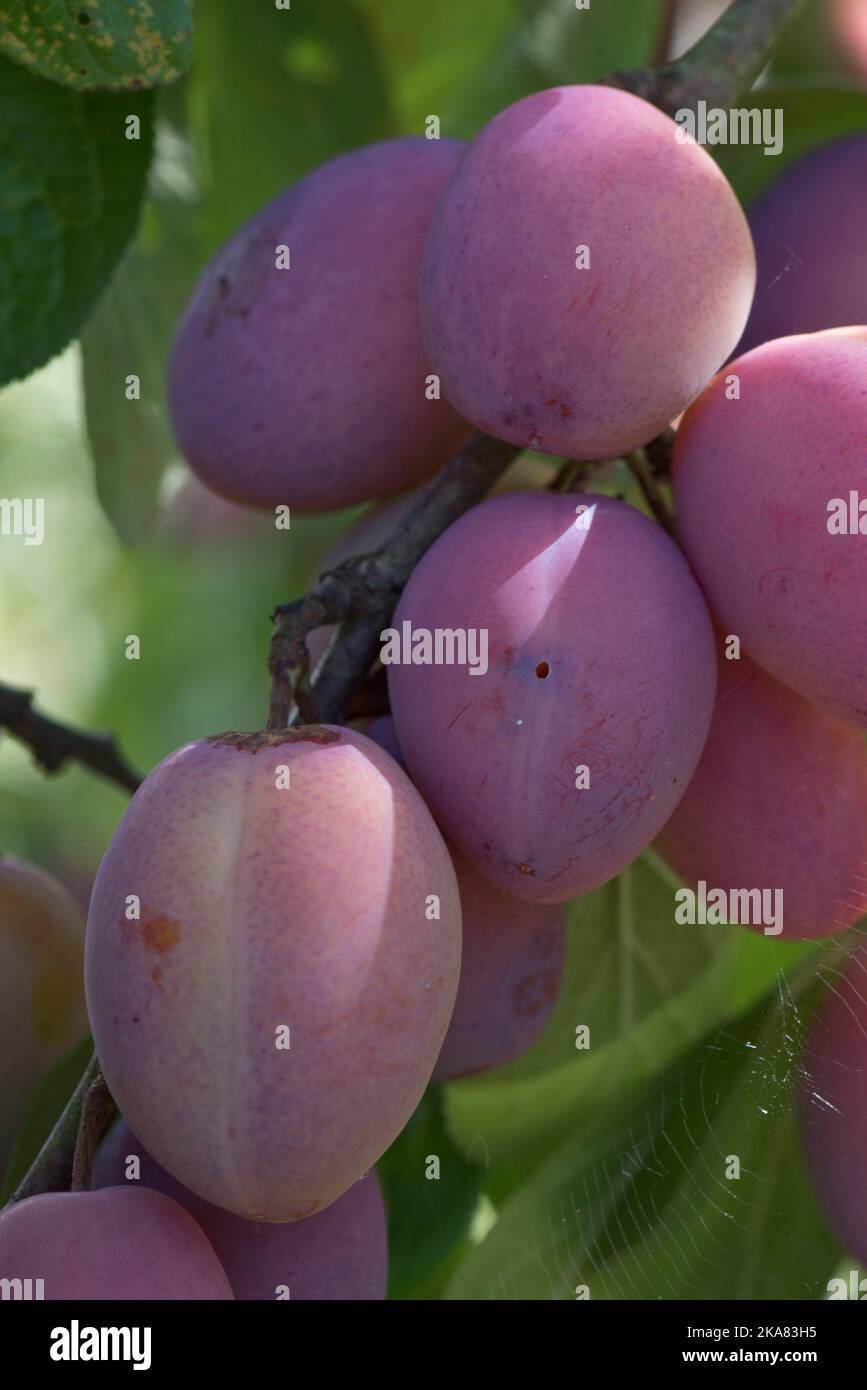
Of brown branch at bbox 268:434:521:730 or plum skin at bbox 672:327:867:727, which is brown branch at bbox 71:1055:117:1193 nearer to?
brown branch at bbox 268:434:521:730

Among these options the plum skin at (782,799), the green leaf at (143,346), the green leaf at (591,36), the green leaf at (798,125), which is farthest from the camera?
the green leaf at (591,36)

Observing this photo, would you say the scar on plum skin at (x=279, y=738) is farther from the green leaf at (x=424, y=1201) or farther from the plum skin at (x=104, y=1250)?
the green leaf at (x=424, y=1201)

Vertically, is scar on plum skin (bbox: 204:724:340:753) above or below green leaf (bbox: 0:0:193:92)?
below

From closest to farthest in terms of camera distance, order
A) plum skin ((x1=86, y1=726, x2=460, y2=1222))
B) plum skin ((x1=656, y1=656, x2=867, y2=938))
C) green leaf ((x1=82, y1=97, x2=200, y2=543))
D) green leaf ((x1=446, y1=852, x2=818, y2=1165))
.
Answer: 1. plum skin ((x1=86, y1=726, x2=460, y2=1222))
2. plum skin ((x1=656, y1=656, x2=867, y2=938))
3. green leaf ((x1=446, y1=852, x2=818, y2=1165))
4. green leaf ((x1=82, y1=97, x2=200, y2=543))

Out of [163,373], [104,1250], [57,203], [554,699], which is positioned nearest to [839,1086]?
[554,699]

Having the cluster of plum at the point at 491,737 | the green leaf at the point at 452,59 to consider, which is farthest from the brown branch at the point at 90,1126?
the green leaf at the point at 452,59

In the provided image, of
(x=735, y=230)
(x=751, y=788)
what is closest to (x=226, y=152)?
(x=735, y=230)

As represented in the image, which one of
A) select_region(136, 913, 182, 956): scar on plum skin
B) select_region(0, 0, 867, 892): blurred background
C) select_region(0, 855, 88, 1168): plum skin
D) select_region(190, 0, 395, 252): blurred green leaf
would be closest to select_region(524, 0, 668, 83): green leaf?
select_region(0, 0, 867, 892): blurred background
